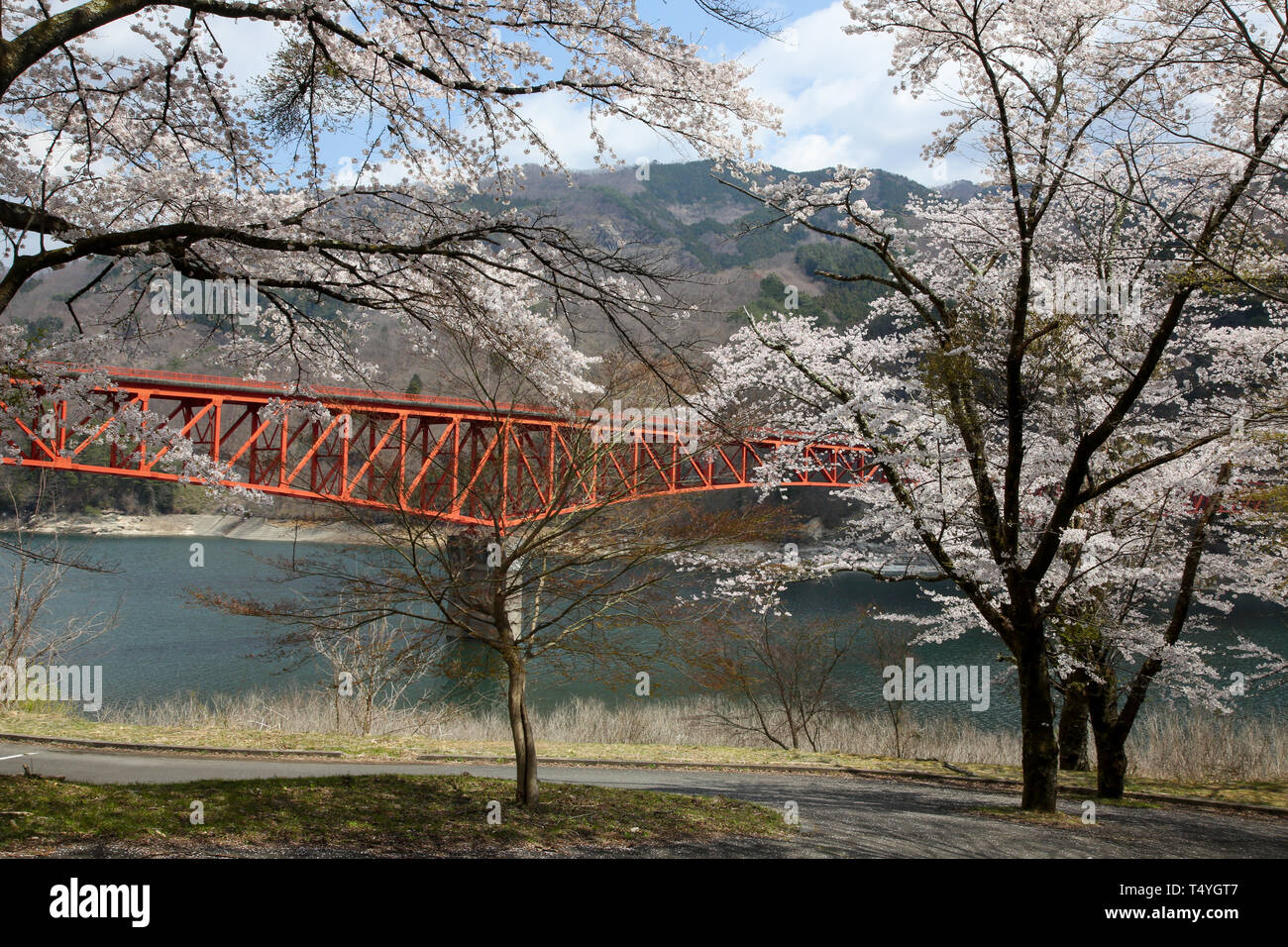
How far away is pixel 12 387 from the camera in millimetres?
5602

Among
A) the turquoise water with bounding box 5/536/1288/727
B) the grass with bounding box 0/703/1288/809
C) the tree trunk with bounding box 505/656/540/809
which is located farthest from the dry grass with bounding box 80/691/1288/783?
the tree trunk with bounding box 505/656/540/809

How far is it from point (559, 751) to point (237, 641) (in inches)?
639

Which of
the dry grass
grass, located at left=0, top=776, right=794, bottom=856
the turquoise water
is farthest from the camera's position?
the turquoise water

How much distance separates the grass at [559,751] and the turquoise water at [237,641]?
1.11m

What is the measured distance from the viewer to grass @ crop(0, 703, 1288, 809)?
10578mm

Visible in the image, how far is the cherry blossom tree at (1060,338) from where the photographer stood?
618 centimetres

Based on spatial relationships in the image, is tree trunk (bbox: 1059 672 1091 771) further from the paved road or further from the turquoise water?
the paved road

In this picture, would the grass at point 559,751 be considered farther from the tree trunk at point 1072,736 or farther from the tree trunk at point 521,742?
the tree trunk at point 521,742

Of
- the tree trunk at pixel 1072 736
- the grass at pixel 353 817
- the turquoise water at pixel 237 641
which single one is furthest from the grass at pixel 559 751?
the grass at pixel 353 817

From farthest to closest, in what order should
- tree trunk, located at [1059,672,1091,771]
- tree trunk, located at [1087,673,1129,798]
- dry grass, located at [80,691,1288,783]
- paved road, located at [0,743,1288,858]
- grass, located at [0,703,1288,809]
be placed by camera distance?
dry grass, located at [80,691,1288,783] → tree trunk, located at [1059,672,1091,771] → grass, located at [0,703,1288,809] → tree trunk, located at [1087,673,1129,798] → paved road, located at [0,743,1288,858]

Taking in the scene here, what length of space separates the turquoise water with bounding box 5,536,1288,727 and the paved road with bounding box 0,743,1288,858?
170cm
